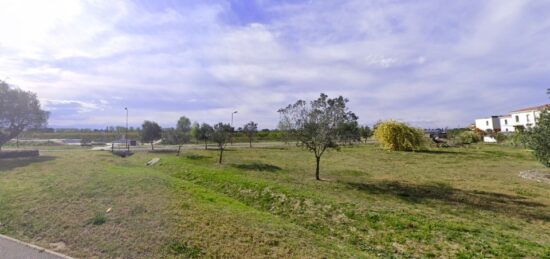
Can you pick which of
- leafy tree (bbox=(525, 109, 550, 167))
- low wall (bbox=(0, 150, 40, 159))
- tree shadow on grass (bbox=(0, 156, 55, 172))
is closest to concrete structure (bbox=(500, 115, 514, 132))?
leafy tree (bbox=(525, 109, 550, 167))

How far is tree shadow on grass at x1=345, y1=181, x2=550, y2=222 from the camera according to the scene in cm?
1027

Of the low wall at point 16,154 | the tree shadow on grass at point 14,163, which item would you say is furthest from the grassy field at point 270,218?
the low wall at point 16,154

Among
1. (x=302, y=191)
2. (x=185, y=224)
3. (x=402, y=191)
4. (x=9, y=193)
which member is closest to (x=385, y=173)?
(x=402, y=191)

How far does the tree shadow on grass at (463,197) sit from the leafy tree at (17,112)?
29.0m

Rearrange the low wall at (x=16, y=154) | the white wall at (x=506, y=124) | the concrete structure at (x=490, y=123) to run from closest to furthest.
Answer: the low wall at (x=16, y=154) < the white wall at (x=506, y=124) < the concrete structure at (x=490, y=123)

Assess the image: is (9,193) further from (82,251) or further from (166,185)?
(82,251)

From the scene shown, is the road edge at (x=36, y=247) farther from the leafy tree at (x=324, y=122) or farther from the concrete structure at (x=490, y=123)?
the concrete structure at (x=490, y=123)

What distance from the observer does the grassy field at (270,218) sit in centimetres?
648

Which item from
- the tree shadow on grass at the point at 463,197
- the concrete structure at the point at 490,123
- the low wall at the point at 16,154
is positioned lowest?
the tree shadow on grass at the point at 463,197

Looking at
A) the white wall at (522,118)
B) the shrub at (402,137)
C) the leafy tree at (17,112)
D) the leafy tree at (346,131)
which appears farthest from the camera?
the white wall at (522,118)

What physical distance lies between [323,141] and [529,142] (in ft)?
29.6

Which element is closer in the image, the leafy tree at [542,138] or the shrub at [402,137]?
the leafy tree at [542,138]

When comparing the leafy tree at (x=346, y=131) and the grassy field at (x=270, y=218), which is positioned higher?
the leafy tree at (x=346, y=131)

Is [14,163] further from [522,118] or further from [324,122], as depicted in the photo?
[522,118]
